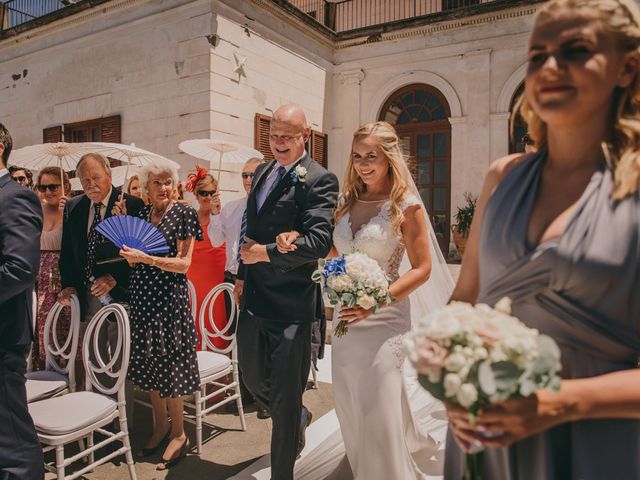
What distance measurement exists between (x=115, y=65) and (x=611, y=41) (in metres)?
10.9

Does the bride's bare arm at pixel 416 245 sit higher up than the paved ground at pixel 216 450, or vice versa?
the bride's bare arm at pixel 416 245

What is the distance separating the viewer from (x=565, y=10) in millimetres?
1144

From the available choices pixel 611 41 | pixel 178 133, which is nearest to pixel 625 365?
pixel 611 41

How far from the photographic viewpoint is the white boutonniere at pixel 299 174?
9.84 ft

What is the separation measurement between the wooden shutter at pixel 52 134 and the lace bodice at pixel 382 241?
1075 centimetres

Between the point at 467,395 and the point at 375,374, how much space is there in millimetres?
1806

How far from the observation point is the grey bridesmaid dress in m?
1.09

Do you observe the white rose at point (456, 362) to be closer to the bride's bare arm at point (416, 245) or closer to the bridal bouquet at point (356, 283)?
the bridal bouquet at point (356, 283)

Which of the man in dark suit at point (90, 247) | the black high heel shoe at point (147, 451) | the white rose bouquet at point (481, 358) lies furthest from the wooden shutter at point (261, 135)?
the white rose bouquet at point (481, 358)

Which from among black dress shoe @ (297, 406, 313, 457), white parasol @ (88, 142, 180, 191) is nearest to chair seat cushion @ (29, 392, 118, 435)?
black dress shoe @ (297, 406, 313, 457)

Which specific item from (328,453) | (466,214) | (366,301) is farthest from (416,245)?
(466,214)

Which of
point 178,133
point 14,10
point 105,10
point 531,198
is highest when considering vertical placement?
point 14,10

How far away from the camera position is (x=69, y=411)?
2.76 meters

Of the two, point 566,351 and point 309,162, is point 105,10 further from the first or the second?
point 566,351
